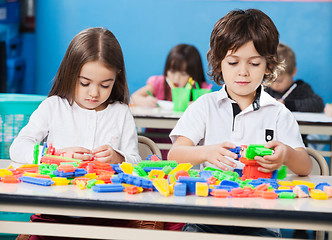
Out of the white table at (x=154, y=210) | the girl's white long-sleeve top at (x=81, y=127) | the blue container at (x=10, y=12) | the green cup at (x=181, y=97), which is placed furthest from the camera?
the blue container at (x=10, y=12)

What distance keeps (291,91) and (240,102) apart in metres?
1.93

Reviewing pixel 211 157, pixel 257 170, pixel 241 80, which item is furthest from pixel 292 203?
pixel 241 80

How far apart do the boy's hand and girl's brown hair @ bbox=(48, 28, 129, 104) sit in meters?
0.72

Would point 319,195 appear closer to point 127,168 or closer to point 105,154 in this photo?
point 127,168

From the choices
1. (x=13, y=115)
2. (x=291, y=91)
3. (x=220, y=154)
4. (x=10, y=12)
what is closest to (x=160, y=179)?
(x=220, y=154)

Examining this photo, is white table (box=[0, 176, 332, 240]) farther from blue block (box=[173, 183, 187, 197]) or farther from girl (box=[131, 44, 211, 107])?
girl (box=[131, 44, 211, 107])

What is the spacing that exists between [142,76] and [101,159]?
10.8 feet

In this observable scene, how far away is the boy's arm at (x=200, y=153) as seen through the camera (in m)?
1.50

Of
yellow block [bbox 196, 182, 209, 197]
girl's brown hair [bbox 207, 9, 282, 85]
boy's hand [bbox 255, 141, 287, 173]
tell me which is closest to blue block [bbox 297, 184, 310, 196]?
boy's hand [bbox 255, 141, 287, 173]

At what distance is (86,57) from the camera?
6.22ft

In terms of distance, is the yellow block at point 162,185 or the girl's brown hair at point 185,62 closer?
the yellow block at point 162,185

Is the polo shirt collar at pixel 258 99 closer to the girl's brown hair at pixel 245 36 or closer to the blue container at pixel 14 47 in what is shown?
the girl's brown hair at pixel 245 36

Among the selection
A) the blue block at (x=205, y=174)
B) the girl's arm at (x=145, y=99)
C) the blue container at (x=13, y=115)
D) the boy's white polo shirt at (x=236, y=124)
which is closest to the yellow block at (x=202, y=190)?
the blue block at (x=205, y=174)

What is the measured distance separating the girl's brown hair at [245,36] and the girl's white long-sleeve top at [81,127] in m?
0.44
